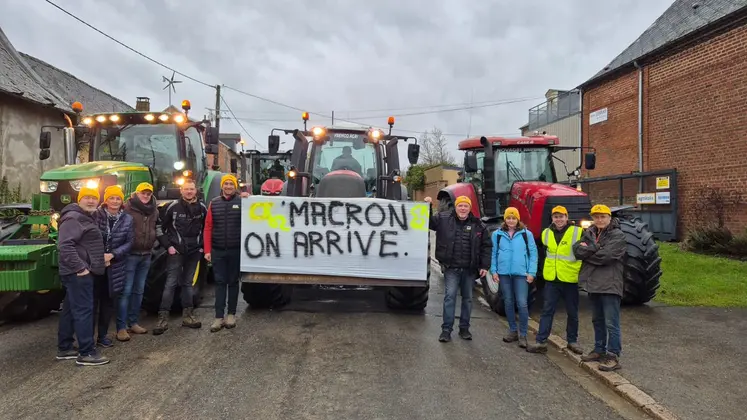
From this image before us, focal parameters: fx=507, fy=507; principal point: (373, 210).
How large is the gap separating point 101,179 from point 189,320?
214 centimetres

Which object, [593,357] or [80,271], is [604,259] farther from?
[80,271]

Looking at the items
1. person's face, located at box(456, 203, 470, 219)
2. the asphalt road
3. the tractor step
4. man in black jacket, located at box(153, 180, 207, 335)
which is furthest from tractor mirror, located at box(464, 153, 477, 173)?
the tractor step

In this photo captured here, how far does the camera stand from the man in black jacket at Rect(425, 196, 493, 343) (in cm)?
596

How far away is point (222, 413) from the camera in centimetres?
379

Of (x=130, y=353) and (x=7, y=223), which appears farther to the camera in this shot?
(x=7, y=223)

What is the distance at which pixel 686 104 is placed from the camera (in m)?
14.7

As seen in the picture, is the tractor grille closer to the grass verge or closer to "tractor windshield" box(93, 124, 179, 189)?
the grass verge

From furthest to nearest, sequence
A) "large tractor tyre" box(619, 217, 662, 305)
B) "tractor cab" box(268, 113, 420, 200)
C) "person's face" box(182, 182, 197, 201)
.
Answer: "tractor cab" box(268, 113, 420, 200), "large tractor tyre" box(619, 217, 662, 305), "person's face" box(182, 182, 197, 201)

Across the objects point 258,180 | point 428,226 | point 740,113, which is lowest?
point 428,226

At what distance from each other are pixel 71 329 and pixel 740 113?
14820 millimetres

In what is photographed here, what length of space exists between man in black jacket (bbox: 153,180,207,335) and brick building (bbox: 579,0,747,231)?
12914mm

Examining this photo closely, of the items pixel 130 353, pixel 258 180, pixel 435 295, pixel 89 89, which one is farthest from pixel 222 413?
pixel 89 89

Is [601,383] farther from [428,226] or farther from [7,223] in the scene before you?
[7,223]

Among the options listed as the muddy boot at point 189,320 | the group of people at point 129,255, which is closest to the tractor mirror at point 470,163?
the group of people at point 129,255
